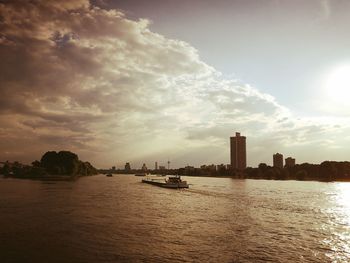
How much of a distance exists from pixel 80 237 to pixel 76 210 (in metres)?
25.1

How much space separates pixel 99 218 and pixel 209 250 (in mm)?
25916

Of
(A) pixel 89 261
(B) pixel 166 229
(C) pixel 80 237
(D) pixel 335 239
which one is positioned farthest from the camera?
(B) pixel 166 229

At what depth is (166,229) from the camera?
1847 inches

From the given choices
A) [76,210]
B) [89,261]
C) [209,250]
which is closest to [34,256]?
[89,261]

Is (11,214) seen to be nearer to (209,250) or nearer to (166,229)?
(166,229)

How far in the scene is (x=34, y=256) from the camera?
31969 millimetres

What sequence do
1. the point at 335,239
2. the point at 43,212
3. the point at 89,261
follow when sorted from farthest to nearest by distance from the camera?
the point at 43,212 < the point at 335,239 < the point at 89,261

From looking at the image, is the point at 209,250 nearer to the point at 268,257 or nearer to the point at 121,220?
the point at 268,257

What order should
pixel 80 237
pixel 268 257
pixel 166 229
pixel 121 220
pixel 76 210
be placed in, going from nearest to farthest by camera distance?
pixel 268 257
pixel 80 237
pixel 166 229
pixel 121 220
pixel 76 210

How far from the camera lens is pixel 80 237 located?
133 ft

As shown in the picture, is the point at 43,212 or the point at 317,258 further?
the point at 43,212

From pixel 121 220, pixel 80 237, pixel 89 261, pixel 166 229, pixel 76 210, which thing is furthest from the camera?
pixel 76 210

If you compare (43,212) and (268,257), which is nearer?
(268,257)

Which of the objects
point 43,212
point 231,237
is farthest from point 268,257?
point 43,212
